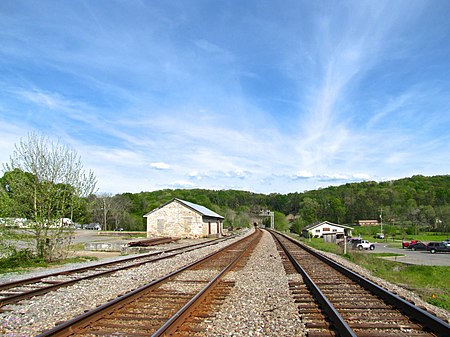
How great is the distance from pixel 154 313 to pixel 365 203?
138895 mm

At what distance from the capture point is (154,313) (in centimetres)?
633

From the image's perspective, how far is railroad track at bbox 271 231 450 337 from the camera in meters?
5.33

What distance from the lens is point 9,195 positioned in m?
15.6

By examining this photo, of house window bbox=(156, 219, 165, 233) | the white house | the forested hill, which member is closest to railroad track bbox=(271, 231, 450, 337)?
house window bbox=(156, 219, 165, 233)

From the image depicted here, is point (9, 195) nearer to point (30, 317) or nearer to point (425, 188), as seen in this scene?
point (30, 317)

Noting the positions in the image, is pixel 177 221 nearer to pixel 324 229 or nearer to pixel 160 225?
pixel 160 225

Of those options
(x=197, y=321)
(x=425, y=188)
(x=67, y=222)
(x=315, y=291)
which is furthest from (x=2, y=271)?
(x=425, y=188)

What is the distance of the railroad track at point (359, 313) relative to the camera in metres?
5.33

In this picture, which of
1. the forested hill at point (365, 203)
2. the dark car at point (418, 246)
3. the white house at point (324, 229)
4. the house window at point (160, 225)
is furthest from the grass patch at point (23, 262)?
the forested hill at point (365, 203)

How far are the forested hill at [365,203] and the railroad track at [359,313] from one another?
278 feet

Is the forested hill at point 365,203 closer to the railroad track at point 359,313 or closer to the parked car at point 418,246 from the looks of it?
the parked car at point 418,246

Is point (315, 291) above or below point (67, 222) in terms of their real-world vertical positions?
below

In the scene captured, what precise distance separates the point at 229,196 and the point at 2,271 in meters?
155

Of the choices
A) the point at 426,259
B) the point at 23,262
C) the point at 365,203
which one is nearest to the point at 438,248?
the point at 426,259
